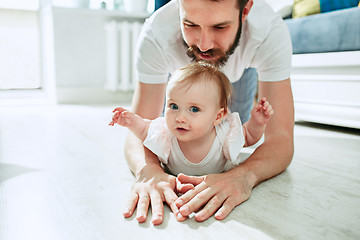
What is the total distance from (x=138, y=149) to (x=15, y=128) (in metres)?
1.10

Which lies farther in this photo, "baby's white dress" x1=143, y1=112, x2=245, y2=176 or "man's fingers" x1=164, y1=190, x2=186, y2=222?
"baby's white dress" x1=143, y1=112, x2=245, y2=176

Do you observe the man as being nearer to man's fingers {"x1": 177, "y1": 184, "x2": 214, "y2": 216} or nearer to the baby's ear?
man's fingers {"x1": 177, "y1": 184, "x2": 214, "y2": 216}

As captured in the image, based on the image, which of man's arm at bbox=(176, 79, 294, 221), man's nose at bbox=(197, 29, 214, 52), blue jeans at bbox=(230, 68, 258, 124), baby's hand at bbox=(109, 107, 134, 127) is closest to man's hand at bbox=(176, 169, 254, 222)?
man's arm at bbox=(176, 79, 294, 221)

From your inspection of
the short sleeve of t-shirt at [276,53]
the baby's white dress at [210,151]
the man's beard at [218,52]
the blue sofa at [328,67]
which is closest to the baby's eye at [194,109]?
the baby's white dress at [210,151]

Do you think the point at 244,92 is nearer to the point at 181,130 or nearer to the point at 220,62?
the point at 220,62

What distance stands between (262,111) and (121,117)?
41cm

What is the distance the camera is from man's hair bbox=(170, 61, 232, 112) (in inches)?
36.5

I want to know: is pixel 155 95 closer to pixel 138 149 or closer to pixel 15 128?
pixel 138 149

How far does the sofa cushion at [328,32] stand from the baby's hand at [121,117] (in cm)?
147

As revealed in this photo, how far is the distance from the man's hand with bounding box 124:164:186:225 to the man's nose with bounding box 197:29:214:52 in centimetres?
40

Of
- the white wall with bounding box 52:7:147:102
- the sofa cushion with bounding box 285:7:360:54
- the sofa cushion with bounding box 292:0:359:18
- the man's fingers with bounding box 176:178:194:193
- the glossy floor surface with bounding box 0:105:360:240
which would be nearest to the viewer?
the glossy floor surface with bounding box 0:105:360:240

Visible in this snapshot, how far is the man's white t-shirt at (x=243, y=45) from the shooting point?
1138 mm

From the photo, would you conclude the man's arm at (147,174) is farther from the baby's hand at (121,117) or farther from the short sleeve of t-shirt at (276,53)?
the short sleeve of t-shirt at (276,53)

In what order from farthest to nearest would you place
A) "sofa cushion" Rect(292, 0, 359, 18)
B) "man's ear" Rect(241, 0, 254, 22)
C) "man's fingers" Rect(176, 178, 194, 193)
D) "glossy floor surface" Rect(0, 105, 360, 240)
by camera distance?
"sofa cushion" Rect(292, 0, 359, 18) → "man's ear" Rect(241, 0, 254, 22) → "man's fingers" Rect(176, 178, 194, 193) → "glossy floor surface" Rect(0, 105, 360, 240)
